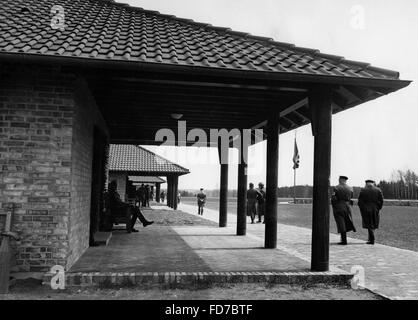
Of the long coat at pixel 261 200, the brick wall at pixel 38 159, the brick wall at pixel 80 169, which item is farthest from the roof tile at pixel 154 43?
the long coat at pixel 261 200

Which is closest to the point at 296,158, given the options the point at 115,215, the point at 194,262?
the point at 115,215

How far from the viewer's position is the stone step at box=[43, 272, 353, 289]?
5734mm

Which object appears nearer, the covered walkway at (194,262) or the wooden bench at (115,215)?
the covered walkway at (194,262)

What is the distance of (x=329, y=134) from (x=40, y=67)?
14.1 ft

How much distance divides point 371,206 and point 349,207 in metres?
0.70

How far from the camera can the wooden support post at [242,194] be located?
1238 centimetres

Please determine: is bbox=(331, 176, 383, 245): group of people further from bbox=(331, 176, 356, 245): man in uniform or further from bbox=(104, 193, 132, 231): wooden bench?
bbox=(104, 193, 132, 231): wooden bench

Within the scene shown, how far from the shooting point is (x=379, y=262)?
8.37 m

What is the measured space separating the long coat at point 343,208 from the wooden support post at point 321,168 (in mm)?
4611

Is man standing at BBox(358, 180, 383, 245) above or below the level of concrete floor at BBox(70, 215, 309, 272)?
above

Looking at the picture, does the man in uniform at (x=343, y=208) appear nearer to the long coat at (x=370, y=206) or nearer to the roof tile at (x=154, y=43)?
the long coat at (x=370, y=206)

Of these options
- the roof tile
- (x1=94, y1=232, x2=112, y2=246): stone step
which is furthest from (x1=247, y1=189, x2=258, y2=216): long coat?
the roof tile

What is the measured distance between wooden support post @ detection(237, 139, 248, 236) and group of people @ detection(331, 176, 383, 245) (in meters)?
2.49

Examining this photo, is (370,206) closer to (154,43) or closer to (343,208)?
(343,208)
